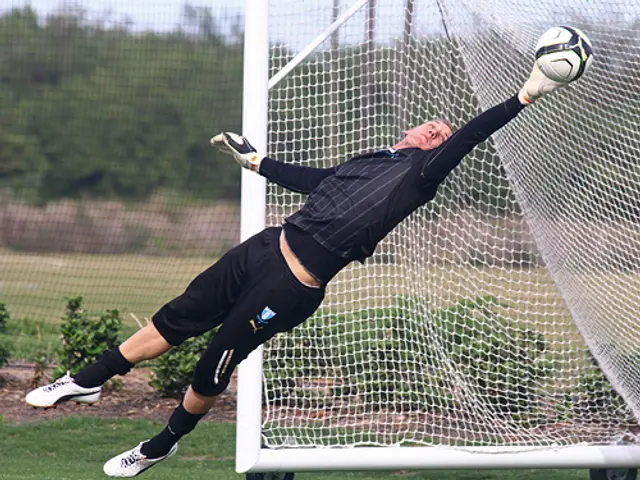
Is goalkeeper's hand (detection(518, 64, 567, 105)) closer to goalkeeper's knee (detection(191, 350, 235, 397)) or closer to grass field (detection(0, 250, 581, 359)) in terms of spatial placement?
goalkeeper's knee (detection(191, 350, 235, 397))

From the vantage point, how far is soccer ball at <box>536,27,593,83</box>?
15.2 ft

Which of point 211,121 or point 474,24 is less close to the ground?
point 474,24

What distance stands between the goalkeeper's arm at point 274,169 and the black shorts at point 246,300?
305 millimetres

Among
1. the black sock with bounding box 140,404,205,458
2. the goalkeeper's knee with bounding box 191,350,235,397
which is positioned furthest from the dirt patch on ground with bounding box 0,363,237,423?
the goalkeeper's knee with bounding box 191,350,235,397

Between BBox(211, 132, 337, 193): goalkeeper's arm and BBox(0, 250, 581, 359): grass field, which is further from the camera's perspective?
BBox(0, 250, 581, 359): grass field

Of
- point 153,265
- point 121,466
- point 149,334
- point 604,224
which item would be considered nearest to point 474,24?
A: point 604,224

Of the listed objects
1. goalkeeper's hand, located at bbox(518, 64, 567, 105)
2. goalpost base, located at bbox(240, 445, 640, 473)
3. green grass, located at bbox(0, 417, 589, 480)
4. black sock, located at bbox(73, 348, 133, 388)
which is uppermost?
goalkeeper's hand, located at bbox(518, 64, 567, 105)

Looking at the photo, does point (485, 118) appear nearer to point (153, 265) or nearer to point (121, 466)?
point (121, 466)

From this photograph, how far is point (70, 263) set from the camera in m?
20.5

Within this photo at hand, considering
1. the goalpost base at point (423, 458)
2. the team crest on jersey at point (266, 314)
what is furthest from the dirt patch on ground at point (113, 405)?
the team crest on jersey at point (266, 314)

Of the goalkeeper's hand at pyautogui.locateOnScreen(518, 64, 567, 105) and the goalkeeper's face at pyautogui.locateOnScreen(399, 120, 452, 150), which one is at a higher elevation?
the goalkeeper's hand at pyautogui.locateOnScreen(518, 64, 567, 105)

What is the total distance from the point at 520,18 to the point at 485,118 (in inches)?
74.9

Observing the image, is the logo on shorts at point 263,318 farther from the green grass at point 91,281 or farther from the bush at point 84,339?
the green grass at point 91,281

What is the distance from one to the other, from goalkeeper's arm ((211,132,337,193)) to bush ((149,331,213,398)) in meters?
3.48
